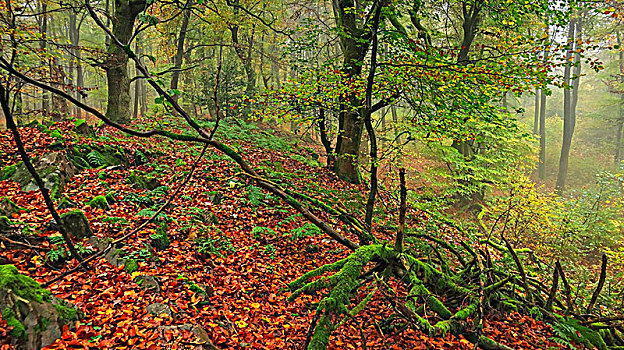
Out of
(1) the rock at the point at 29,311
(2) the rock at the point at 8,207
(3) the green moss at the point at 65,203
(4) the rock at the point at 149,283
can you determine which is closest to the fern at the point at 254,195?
(4) the rock at the point at 149,283

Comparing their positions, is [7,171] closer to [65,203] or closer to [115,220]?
[65,203]

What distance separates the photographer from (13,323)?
2594 mm

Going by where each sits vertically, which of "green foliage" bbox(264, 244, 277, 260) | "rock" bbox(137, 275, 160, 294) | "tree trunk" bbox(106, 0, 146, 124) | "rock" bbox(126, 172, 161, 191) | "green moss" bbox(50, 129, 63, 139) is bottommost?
"green foliage" bbox(264, 244, 277, 260)

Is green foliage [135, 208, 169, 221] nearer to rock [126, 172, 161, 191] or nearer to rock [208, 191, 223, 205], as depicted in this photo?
rock [126, 172, 161, 191]

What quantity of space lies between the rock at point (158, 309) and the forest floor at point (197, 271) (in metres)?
0.03

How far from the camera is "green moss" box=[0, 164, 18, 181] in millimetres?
5302

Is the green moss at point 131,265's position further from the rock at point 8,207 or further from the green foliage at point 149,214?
the rock at point 8,207

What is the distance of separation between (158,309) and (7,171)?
→ 438cm

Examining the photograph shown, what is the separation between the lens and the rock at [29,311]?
262 centimetres

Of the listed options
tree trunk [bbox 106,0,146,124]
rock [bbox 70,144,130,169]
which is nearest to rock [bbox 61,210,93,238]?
rock [bbox 70,144,130,169]

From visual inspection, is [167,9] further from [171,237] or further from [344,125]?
[171,237]

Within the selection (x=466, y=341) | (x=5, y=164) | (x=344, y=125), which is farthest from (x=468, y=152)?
(x=5, y=164)

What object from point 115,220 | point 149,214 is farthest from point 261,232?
point 115,220

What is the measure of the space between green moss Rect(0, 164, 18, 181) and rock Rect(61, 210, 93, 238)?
2.16m
